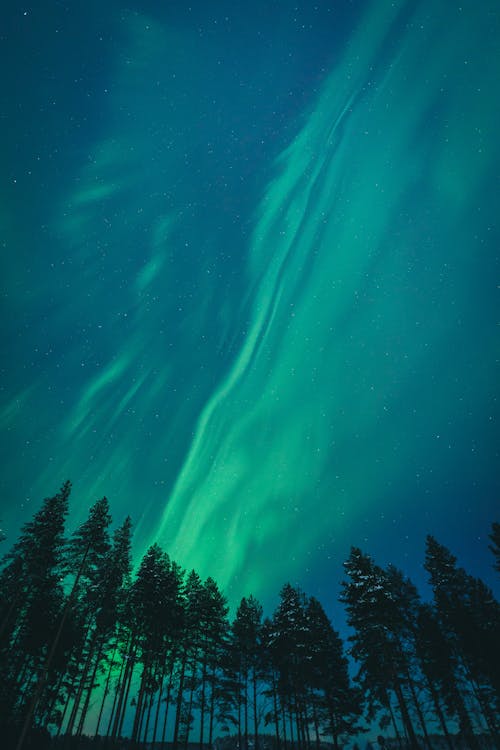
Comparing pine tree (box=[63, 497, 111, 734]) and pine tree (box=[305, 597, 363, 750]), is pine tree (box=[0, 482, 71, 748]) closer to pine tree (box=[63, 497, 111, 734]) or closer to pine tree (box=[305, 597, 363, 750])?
pine tree (box=[63, 497, 111, 734])

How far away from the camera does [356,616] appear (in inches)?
969

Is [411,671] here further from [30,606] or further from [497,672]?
[30,606]

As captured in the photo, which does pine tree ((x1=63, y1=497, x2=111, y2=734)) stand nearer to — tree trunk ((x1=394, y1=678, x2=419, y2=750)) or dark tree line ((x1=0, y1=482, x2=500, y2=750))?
dark tree line ((x1=0, y1=482, x2=500, y2=750))

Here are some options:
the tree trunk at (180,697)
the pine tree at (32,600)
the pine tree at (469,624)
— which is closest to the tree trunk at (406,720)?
the pine tree at (469,624)

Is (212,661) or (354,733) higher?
(212,661)

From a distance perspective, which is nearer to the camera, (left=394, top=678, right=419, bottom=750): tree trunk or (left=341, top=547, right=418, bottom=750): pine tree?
(left=394, top=678, right=419, bottom=750): tree trunk

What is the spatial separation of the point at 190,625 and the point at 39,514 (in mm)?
14942

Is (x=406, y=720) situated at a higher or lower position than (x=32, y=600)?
lower

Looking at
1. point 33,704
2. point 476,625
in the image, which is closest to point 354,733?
point 476,625

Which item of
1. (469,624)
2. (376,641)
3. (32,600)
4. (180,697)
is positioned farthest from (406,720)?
(32,600)

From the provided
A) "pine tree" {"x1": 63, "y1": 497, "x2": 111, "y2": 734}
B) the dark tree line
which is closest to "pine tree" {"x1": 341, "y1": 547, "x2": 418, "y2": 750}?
the dark tree line

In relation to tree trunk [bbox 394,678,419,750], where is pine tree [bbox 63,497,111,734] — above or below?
above

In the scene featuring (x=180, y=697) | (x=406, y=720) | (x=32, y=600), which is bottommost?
(x=406, y=720)

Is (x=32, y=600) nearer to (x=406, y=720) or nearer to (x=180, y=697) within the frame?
(x=180, y=697)
